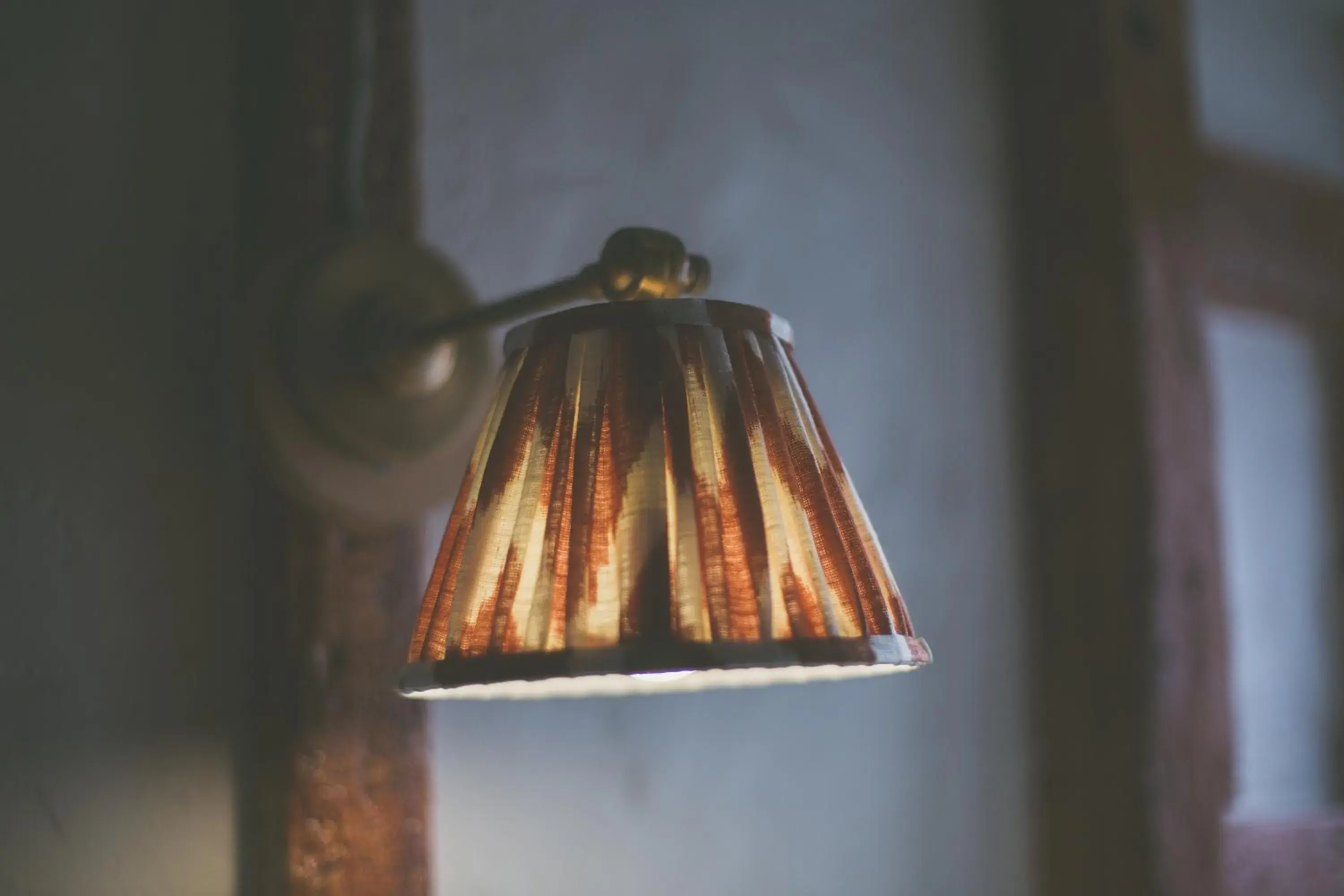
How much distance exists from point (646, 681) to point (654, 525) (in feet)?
0.51

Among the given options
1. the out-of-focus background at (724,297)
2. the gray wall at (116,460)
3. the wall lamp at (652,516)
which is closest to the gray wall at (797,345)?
the out-of-focus background at (724,297)

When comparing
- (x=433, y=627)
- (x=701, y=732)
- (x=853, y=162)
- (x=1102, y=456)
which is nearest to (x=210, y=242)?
(x=433, y=627)

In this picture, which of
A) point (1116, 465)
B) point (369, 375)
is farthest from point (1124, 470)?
point (369, 375)

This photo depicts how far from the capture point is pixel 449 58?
41.0 inches

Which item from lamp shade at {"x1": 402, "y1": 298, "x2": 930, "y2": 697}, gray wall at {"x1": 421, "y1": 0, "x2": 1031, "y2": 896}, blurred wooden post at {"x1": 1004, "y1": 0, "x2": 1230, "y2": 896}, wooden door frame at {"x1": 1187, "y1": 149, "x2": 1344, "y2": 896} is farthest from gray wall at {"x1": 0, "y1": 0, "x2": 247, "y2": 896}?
wooden door frame at {"x1": 1187, "y1": 149, "x2": 1344, "y2": 896}

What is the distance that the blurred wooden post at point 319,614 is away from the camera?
84 centimetres

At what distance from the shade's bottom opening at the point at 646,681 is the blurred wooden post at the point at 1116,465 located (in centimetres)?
70

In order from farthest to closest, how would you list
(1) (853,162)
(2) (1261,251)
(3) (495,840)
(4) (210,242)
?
(2) (1261,251) → (1) (853,162) → (3) (495,840) → (4) (210,242)

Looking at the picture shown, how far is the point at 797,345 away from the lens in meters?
1.26

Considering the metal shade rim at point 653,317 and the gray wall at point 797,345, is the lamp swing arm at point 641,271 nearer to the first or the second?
the metal shade rim at point 653,317

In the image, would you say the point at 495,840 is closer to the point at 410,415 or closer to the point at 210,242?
the point at 410,415

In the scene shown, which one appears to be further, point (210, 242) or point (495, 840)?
point (495, 840)

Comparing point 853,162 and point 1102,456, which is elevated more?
point 853,162

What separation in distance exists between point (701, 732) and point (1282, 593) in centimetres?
97
